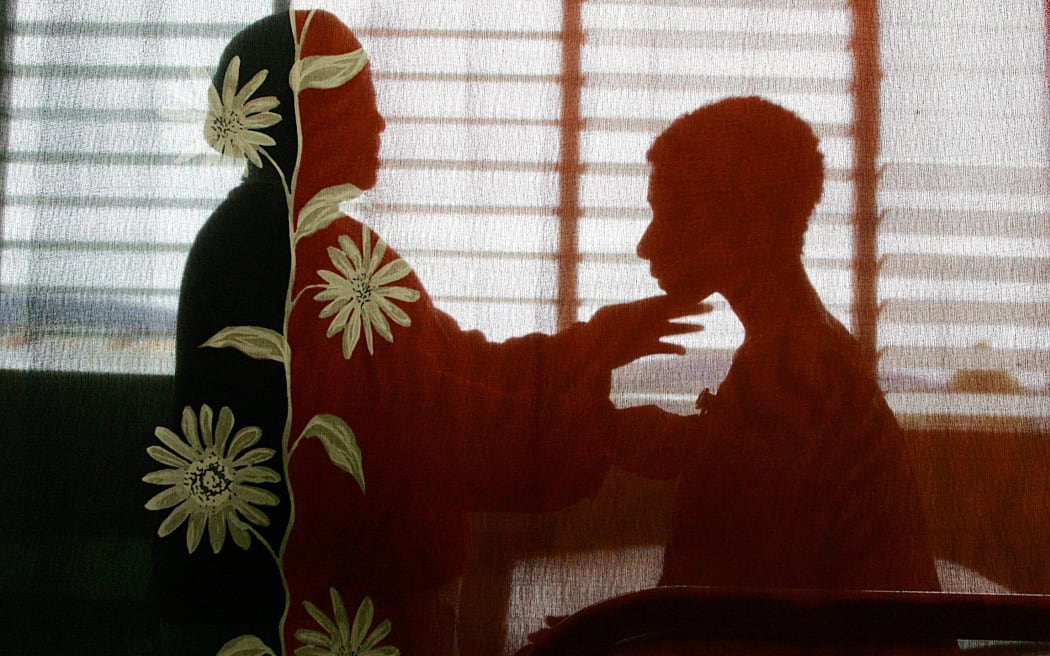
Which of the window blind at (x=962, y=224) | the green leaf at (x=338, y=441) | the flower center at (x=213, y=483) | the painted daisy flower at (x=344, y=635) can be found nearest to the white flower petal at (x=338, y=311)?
the green leaf at (x=338, y=441)

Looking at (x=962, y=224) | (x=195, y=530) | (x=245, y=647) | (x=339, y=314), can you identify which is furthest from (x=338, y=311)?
(x=962, y=224)

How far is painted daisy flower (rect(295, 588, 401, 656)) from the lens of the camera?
905 mm

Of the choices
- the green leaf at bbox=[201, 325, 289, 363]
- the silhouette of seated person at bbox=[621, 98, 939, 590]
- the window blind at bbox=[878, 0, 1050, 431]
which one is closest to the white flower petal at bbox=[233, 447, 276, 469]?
the green leaf at bbox=[201, 325, 289, 363]

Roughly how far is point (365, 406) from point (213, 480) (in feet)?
0.68

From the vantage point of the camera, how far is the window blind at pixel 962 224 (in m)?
0.91

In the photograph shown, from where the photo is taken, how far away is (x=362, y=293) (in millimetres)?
917

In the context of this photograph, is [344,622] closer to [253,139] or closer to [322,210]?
[322,210]

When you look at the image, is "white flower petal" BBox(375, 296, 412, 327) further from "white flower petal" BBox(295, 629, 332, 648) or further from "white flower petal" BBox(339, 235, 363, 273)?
"white flower petal" BBox(295, 629, 332, 648)

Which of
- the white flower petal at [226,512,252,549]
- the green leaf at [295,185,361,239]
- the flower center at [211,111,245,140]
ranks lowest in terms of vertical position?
the white flower petal at [226,512,252,549]

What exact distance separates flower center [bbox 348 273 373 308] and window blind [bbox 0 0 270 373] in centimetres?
21

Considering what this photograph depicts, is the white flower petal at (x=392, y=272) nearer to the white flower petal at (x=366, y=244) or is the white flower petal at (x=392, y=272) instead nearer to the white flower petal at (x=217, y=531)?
the white flower petal at (x=366, y=244)

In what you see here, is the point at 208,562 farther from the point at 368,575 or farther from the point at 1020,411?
the point at 1020,411

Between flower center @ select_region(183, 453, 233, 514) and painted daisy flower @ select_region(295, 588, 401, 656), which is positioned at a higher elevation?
flower center @ select_region(183, 453, 233, 514)

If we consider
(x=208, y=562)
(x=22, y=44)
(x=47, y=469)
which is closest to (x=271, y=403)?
(x=208, y=562)
